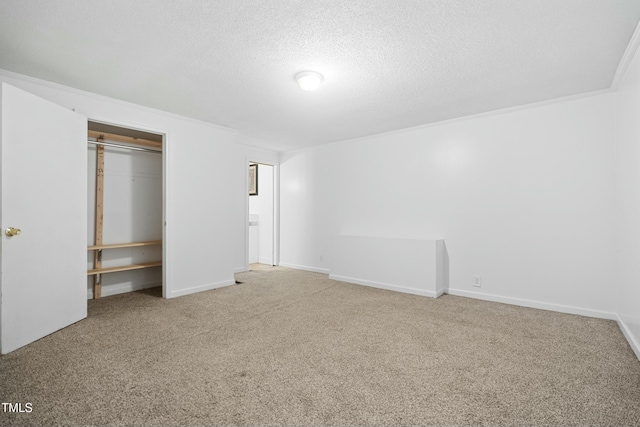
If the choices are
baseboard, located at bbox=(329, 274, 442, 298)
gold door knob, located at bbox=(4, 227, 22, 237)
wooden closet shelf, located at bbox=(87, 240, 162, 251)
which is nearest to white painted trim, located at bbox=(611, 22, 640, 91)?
baseboard, located at bbox=(329, 274, 442, 298)

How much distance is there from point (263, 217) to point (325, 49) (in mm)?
Result: 4631

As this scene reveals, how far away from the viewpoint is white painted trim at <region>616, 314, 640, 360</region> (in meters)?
2.27

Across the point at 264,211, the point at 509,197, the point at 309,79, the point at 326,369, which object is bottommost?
the point at 326,369

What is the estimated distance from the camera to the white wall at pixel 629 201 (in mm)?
2293

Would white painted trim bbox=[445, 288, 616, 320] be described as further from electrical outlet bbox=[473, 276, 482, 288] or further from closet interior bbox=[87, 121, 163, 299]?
closet interior bbox=[87, 121, 163, 299]

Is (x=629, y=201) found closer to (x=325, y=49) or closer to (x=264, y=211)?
(x=325, y=49)

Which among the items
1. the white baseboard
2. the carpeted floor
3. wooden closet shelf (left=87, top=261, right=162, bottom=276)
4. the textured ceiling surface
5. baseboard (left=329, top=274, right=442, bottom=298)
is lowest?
the carpeted floor

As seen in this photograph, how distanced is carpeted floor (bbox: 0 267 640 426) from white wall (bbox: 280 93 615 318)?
1.52ft

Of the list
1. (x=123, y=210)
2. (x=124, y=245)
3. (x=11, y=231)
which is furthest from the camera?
(x=123, y=210)

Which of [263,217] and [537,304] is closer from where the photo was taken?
[537,304]

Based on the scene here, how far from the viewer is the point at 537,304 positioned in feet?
11.4

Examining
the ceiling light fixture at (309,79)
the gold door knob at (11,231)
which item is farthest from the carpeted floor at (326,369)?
the ceiling light fixture at (309,79)

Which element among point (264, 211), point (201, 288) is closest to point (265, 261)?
point (264, 211)

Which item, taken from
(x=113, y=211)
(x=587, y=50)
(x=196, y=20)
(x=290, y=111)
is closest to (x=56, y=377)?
(x=196, y=20)
